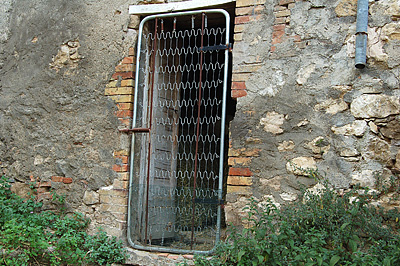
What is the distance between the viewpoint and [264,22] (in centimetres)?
394

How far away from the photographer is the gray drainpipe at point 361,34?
3.51 meters

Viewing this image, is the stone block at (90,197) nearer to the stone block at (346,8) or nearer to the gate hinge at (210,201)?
the gate hinge at (210,201)

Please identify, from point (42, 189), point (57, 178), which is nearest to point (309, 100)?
point (57, 178)

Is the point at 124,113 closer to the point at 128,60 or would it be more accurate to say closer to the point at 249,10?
the point at 128,60

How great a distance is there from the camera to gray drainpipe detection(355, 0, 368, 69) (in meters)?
3.51

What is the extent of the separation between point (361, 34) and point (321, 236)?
5.73 feet

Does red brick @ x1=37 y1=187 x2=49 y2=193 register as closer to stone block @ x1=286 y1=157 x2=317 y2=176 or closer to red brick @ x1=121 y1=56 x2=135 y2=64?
red brick @ x1=121 y1=56 x2=135 y2=64

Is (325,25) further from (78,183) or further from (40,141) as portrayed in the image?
(40,141)

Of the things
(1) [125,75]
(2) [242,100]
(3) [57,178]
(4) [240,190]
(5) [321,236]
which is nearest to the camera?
(5) [321,236]

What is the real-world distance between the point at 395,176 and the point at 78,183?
3116 mm

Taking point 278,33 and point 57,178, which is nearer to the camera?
point 278,33

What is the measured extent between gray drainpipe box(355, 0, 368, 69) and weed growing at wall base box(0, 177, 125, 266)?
2.81 meters

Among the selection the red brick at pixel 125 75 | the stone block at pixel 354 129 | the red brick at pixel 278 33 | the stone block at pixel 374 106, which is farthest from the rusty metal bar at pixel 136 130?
the stone block at pixel 374 106

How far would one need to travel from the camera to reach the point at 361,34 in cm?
354
